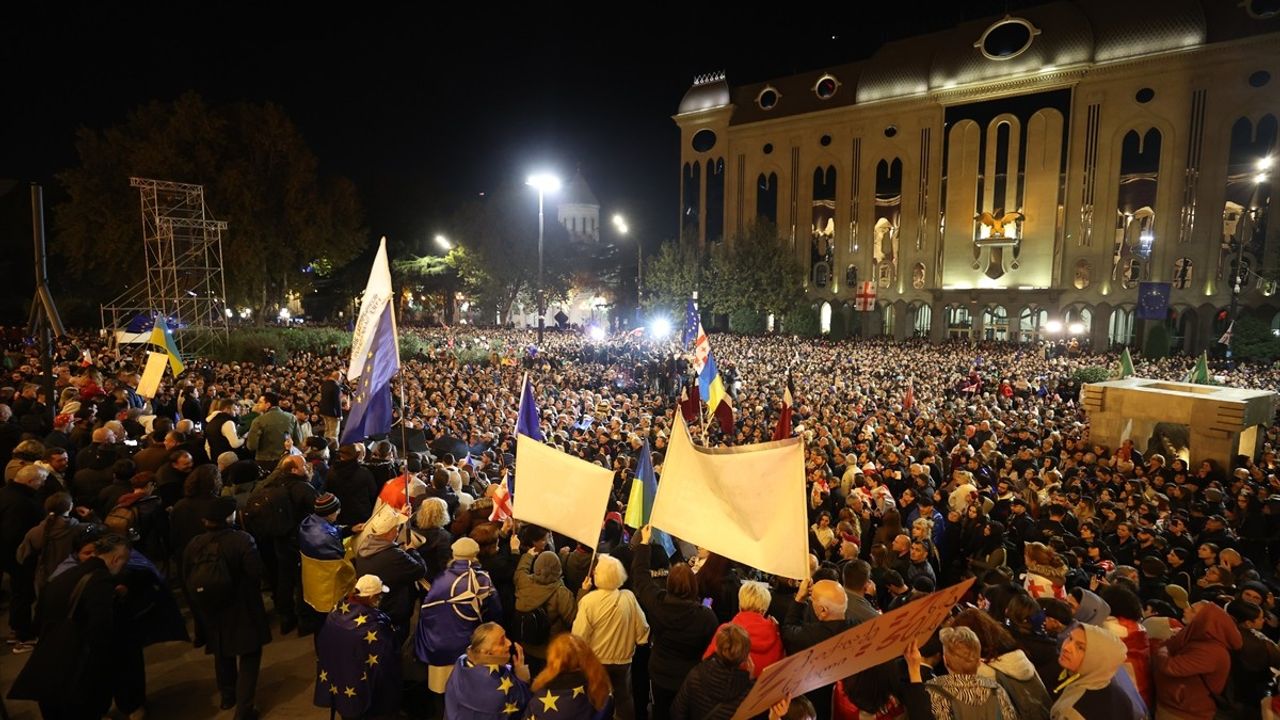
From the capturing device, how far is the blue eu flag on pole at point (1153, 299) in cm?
3475

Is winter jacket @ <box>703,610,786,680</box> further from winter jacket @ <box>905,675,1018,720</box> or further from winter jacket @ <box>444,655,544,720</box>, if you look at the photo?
winter jacket @ <box>444,655,544,720</box>

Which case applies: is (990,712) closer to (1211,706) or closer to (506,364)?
(1211,706)

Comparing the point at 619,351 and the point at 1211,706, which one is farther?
the point at 619,351

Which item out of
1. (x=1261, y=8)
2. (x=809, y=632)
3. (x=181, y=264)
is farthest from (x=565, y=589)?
(x=1261, y=8)

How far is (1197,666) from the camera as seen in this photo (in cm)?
393

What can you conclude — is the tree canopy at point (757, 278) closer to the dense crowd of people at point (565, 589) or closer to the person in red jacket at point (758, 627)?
the dense crowd of people at point (565, 589)

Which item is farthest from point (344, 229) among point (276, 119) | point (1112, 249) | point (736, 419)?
point (1112, 249)

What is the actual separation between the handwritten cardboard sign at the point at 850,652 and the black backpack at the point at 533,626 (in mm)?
1785

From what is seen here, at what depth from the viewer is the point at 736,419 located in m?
15.5

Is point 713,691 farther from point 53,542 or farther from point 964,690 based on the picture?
point 53,542

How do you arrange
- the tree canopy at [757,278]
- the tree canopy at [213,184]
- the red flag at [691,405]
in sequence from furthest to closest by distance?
the tree canopy at [757,278], the tree canopy at [213,184], the red flag at [691,405]

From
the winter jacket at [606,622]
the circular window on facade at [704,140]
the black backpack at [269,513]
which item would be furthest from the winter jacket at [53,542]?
the circular window on facade at [704,140]

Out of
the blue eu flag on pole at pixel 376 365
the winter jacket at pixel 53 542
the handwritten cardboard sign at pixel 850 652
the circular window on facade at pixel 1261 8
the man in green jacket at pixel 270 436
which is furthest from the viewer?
the circular window on facade at pixel 1261 8

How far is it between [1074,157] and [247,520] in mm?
46662
